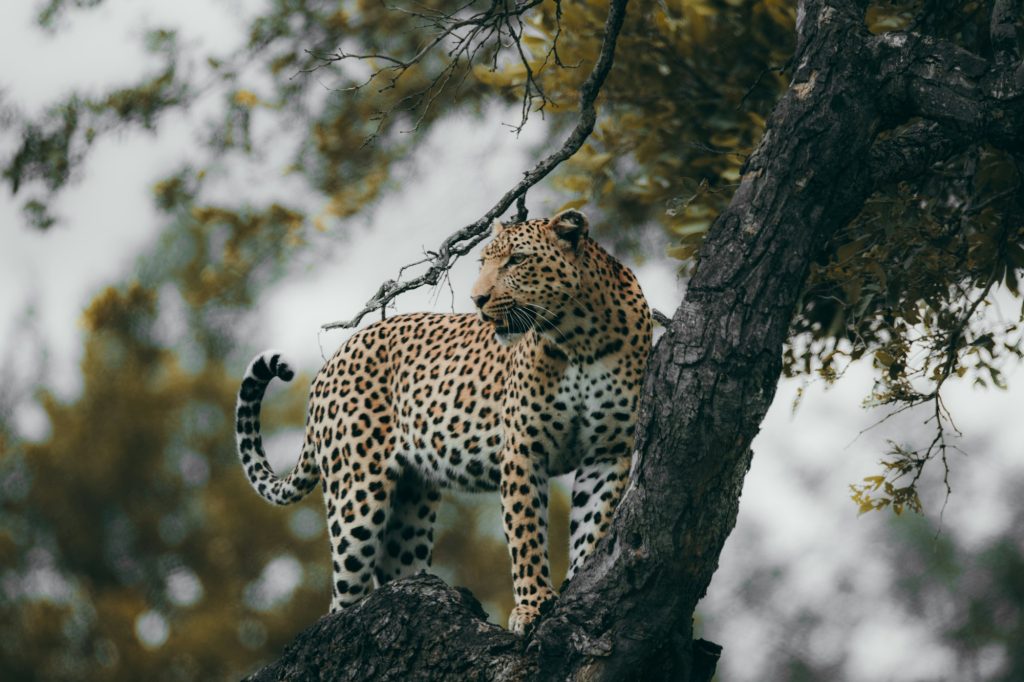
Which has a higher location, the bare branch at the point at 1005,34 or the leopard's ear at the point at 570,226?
the bare branch at the point at 1005,34

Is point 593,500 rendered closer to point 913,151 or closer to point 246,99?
point 913,151

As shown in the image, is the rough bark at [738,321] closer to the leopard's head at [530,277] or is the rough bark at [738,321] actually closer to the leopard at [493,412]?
the leopard at [493,412]

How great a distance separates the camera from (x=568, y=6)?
8734mm

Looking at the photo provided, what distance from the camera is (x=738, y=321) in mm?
5250

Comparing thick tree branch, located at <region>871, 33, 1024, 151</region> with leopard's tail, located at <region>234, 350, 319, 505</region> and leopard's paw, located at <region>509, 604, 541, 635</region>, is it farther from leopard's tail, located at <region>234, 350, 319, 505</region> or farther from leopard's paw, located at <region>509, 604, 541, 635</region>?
leopard's tail, located at <region>234, 350, 319, 505</region>

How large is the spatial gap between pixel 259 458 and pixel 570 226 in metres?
2.31

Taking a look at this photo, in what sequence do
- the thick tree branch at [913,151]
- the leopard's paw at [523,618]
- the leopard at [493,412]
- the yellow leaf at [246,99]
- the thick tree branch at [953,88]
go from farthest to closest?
the yellow leaf at [246,99] < the leopard at [493,412] < the leopard's paw at [523,618] < the thick tree branch at [913,151] < the thick tree branch at [953,88]

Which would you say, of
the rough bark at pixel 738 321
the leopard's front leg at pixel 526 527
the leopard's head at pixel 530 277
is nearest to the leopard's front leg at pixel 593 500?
the leopard's front leg at pixel 526 527

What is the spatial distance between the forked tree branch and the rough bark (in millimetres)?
767

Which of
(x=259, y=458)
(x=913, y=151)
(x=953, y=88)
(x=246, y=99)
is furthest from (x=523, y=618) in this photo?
(x=246, y=99)

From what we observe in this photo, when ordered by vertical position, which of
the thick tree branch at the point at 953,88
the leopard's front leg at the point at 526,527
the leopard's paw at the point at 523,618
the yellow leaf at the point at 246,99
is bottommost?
the leopard's paw at the point at 523,618

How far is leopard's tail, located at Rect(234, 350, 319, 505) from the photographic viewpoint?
7.33 metres

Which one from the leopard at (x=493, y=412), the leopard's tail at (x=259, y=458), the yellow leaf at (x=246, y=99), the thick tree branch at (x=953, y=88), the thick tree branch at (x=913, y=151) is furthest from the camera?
the yellow leaf at (x=246, y=99)

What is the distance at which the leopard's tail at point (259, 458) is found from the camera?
7.33 meters
